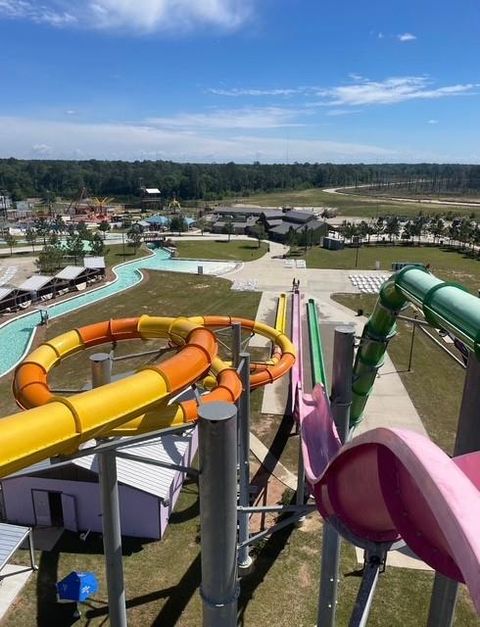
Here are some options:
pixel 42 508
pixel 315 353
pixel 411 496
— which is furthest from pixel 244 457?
pixel 411 496

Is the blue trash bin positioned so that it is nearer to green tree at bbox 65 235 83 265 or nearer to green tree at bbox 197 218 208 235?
green tree at bbox 65 235 83 265

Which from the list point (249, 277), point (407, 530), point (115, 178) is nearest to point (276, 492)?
point (407, 530)

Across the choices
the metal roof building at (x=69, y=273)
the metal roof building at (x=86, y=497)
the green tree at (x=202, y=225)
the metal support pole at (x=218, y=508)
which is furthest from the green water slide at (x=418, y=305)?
the green tree at (x=202, y=225)

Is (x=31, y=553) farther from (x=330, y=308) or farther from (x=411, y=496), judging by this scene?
(x=330, y=308)

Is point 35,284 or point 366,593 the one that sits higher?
point 366,593

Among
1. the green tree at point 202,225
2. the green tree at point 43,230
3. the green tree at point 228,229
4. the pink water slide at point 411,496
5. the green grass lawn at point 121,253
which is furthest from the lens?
the green tree at point 202,225

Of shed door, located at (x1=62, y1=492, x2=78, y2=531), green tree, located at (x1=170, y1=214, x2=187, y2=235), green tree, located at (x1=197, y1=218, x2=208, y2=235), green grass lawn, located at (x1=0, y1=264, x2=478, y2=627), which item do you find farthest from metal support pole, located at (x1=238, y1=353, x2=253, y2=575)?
green tree, located at (x1=197, y1=218, x2=208, y2=235)

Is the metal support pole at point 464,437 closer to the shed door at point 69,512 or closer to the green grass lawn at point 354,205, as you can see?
the shed door at point 69,512
